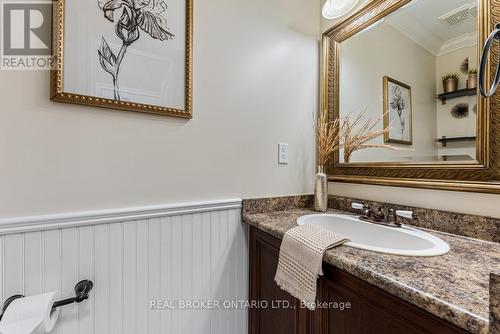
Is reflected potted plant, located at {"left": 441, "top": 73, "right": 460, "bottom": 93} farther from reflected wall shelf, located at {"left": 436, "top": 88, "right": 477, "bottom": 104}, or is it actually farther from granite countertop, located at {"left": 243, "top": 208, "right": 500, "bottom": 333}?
granite countertop, located at {"left": 243, "top": 208, "right": 500, "bottom": 333}

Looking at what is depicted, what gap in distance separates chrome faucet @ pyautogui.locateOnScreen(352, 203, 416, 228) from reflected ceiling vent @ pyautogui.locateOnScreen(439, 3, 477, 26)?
2.52 ft

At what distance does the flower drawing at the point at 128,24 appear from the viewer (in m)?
0.88

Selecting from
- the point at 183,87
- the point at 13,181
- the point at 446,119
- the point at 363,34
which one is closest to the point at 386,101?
the point at 446,119

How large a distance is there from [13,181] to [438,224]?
152 cm

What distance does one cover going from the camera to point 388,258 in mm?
658

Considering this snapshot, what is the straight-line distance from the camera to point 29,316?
0.69 metres

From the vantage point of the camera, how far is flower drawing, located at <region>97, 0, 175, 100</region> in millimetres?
882

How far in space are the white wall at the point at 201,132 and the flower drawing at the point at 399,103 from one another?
1.41ft

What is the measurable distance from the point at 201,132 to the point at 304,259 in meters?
0.69

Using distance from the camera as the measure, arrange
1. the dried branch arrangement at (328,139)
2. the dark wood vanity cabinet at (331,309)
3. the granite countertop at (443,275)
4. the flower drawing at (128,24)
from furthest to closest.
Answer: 1. the dried branch arrangement at (328,139)
2. the flower drawing at (128,24)
3. the dark wood vanity cabinet at (331,309)
4. the granite countertop at (443,275)

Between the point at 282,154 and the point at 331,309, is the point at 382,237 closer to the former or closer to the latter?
the point at 331,309

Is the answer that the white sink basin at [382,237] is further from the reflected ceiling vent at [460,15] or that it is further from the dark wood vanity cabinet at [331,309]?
the reflected ceiling vent at [460,15]

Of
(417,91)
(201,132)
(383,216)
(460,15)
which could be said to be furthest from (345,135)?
(201,132)

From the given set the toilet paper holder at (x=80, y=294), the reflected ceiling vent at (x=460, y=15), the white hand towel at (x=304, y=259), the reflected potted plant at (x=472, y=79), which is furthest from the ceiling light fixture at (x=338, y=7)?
the toilet paper holder at (x=80, y=294)
